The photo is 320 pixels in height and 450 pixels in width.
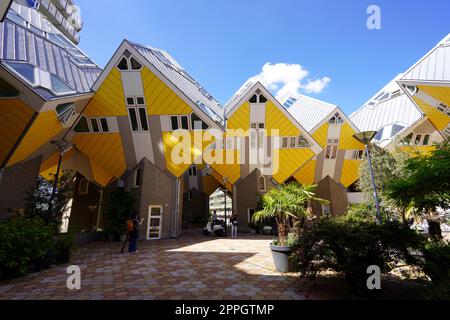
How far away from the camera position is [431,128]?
2516 centimetres

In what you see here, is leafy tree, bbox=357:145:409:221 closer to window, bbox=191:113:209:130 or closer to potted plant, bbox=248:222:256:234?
potted plant, bbox=248:222:256:234

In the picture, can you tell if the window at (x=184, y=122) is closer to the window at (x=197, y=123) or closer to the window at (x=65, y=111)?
the window at (x=197, y=123)

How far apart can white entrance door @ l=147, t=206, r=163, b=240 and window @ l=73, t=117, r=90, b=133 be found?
293 inches

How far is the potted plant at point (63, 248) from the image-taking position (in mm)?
8945

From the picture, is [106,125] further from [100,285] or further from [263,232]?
[263,232]

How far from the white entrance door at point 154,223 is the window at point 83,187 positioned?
394 inches

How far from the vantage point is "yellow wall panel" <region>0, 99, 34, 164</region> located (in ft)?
35.4

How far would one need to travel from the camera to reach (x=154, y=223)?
16328 mm

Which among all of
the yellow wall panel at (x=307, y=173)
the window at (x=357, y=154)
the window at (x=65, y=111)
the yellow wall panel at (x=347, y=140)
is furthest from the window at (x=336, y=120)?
the window at (x=65, y=111)

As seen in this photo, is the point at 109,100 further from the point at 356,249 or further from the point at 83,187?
the point at 356,249

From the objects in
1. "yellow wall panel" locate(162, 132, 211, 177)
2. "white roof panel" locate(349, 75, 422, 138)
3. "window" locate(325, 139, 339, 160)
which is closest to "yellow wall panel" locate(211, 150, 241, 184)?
"yellow wall panel" locate(162, 132, 211, 177)

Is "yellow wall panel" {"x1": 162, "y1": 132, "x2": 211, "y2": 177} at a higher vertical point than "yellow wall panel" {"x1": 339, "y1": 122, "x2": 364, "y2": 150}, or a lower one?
lower
